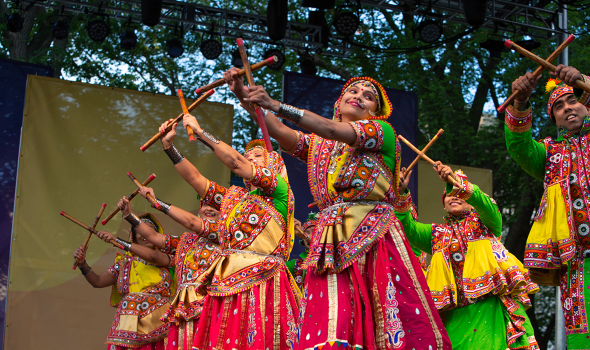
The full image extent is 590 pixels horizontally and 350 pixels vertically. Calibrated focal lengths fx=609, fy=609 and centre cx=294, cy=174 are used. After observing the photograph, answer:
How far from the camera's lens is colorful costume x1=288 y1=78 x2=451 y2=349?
96.0 inches

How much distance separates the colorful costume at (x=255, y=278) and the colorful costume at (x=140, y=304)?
1655mm

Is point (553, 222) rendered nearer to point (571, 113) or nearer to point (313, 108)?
point (571, 113)

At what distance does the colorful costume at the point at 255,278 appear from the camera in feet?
11.6

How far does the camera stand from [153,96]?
6.77 meters

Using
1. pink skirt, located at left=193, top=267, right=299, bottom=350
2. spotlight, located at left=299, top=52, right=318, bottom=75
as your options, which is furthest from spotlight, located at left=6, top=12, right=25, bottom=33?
pink skirt, located at left=193, top=267, right=299, bottom=350

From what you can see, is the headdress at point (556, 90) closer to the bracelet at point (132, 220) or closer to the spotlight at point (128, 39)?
the bracelet at point (132, 220)

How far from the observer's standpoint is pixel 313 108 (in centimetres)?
702

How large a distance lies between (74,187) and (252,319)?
3.54 metres

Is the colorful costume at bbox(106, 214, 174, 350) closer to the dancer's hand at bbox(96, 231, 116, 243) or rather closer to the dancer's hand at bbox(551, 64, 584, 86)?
the dancer's hand at bbox(96, 231, 116, 243)

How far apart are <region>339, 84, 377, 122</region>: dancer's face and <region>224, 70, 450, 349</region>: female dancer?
0.16m

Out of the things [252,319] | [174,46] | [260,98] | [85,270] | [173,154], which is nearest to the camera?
[260,98]

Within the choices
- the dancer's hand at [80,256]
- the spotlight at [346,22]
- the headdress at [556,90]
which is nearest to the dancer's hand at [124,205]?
the dancer's hand at [80,256]

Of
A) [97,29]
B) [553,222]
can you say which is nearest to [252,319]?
[553,222]

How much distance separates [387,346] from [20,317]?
4.65m
